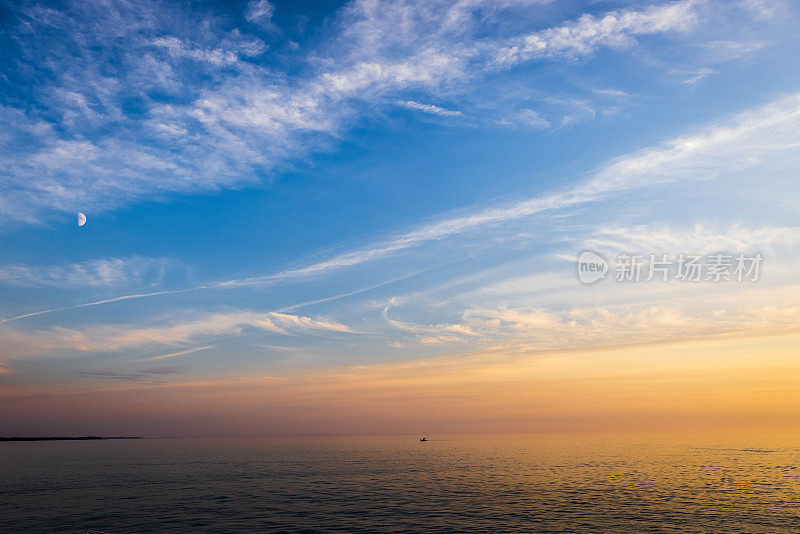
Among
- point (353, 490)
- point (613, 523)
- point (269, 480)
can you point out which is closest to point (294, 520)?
point (353, 490)

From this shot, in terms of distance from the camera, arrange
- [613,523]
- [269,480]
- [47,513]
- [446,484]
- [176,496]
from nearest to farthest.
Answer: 1. [613,523]
2. [47,513]
3. [176,496]
4. [446,484]
5. [269,480]

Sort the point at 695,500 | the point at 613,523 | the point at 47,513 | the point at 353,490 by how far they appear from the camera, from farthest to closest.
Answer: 1. the point at 353,490
2. the point at 695,500
3. the point at 47,513
4. the point at 613,523

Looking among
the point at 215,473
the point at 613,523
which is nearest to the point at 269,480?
the point at 215,473

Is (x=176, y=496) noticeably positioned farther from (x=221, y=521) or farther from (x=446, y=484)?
(x=446, y=484)

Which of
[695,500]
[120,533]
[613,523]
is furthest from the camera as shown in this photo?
[695,500]

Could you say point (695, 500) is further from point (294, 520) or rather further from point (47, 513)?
point (47, 513)

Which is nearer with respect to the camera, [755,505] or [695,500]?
[755,505]

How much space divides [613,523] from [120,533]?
51.2 m

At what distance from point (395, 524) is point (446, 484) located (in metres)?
39.7

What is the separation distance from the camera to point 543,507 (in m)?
63.8

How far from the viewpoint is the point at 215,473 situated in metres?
119

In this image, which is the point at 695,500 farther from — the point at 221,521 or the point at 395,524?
the point at 221,521

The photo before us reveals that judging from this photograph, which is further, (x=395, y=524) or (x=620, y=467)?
(x=620, y=467)

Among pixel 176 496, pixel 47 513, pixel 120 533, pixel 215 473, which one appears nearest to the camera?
pixel 120 533
